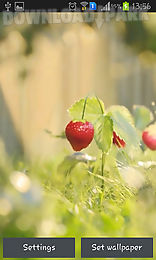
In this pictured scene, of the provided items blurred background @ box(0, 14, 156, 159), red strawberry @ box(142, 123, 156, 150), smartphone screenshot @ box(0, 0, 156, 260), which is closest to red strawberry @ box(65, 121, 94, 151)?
smartphone screenshot @ box(0, 0, 156, 260)

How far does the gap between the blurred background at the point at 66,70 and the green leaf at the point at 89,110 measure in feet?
2.37

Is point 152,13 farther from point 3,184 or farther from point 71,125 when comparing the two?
point 3,184

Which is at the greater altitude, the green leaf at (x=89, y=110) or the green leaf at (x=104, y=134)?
the green leaf at (x=89, y=110)

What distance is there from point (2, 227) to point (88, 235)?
5 cm

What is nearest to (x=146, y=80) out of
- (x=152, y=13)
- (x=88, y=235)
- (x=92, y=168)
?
(x=152, y=13)

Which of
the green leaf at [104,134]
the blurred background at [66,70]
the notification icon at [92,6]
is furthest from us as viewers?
the blurred background at [66,70]

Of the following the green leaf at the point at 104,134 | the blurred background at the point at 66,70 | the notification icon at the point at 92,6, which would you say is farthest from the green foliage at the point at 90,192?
the blurred background at the point at 66,70

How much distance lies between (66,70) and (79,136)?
104 centimetres

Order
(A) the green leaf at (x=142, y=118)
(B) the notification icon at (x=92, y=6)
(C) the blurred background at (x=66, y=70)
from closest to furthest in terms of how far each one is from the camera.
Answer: (B) the notification icon at (x=92, y=6) < (A) the green leaf at (x=142, y=118) < (C) the blurred background at (x=66, y=70)

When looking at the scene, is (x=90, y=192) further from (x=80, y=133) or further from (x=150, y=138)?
(x=150, y=138)

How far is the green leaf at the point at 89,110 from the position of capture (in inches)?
20.9

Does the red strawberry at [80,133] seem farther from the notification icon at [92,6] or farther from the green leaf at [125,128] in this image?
the notification icon at [92,6]

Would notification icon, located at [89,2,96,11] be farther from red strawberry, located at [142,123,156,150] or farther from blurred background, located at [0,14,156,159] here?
blurred background, located at [0,14,156,159]

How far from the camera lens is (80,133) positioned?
0.52 m
